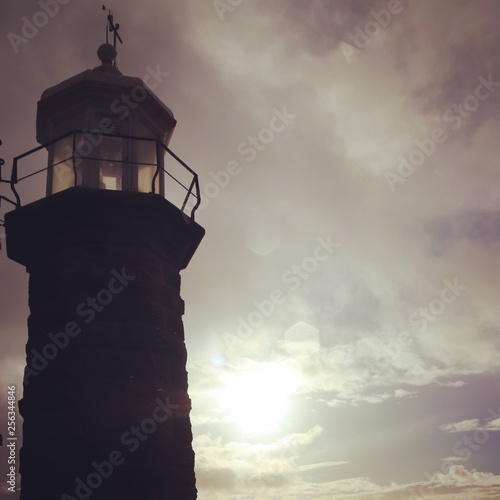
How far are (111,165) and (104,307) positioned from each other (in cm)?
263

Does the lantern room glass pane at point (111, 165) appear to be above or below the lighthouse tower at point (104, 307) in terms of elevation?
above

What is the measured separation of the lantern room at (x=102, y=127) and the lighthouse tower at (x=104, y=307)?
20mm

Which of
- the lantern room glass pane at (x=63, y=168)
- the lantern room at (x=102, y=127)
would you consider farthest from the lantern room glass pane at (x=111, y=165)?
the lantern room glass pane at (x=63, y=168)

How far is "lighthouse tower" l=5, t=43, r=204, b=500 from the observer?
274 inches

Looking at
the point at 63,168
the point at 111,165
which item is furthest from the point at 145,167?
the point at 63,168

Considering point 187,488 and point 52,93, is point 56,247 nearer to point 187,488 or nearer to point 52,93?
point 52,93

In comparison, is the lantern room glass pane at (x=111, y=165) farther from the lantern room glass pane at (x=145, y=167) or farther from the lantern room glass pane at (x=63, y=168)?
the lantern room glass pane at (x=63, y=168)

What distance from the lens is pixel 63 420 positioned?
6984mm

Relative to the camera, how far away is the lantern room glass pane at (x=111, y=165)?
8969mm

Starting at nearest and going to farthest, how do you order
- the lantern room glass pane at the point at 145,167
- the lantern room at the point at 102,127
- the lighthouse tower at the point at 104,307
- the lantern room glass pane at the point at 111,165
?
1. the lighthouse tower at the point at 104,307
2. the lantern room at the point at 102,127
3. the lantern room glass pane at the point at 111,165
4. the lantern room glass pane at the point at 145,167

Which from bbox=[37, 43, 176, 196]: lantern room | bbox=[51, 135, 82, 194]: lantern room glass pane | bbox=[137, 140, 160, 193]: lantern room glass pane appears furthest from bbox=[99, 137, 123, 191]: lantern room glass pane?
bbox=[51, 135, 82, 194]: lantern room glass pane

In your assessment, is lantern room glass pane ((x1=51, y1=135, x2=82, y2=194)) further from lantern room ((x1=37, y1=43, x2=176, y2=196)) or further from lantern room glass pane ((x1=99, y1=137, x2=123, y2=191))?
lantern room glass pane ((x1=99, y1=137, x2=123, y2=191))

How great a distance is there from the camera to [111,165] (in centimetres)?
906

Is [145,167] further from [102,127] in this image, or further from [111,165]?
[102,127]
